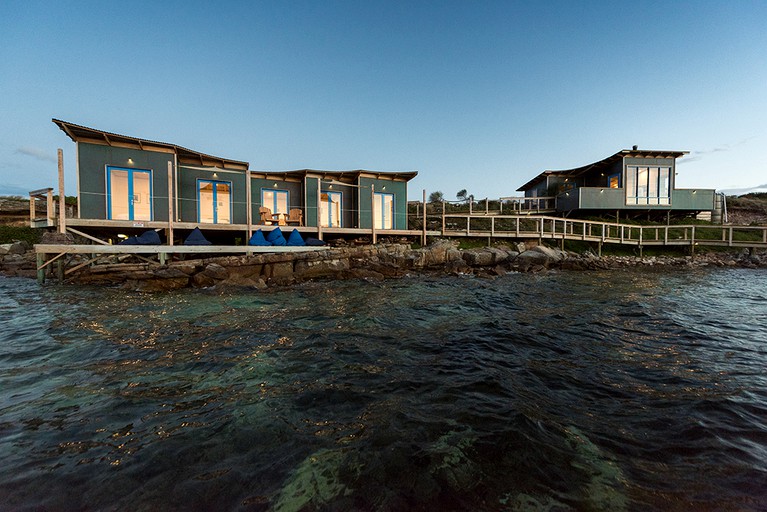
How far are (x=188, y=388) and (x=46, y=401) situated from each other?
5.16 ft

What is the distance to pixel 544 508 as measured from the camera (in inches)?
93.5

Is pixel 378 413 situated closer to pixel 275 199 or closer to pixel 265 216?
pixel 265 216

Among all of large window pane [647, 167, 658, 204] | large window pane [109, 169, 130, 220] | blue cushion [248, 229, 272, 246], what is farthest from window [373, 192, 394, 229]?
large window pane [647, 167, 658, 204]

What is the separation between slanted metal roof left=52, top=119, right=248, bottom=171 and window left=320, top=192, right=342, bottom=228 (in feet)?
18.0

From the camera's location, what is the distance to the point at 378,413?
372 centimetres

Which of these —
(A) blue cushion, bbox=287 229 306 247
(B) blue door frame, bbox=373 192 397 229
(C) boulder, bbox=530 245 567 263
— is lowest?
(C) boulder, bbox=530 245 567 263

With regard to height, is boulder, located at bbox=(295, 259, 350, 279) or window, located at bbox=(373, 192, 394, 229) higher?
window, located at bbox=(373, 192, 394, 229)

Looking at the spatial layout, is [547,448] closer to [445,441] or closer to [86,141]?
[445,441]

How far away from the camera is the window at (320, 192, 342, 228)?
2191 cm

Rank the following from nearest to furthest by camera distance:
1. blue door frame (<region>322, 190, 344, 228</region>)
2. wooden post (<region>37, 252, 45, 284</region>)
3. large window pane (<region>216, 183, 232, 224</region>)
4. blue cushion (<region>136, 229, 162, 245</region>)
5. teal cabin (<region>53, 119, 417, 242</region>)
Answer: wooden post (<region>37, 252, 45, 284</region>)
blue cushion (<region>136, 229, 162, 245</region>)
teal cabin (<region>53, 119, 417, 242</region>)
large window pane (<region>216, 183, 232, 224</region>)
blue door frame (<region>322, 190, 344, 228</region>)

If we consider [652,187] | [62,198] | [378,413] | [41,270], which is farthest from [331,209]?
[652,187]

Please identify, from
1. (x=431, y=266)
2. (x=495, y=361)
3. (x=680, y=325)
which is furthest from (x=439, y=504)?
(x=431, y=266)

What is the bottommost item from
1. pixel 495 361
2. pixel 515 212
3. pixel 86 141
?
pixel 495 361

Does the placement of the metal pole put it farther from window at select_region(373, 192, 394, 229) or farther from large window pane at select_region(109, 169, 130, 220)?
window at select_region(373, 192, 394, 229)
